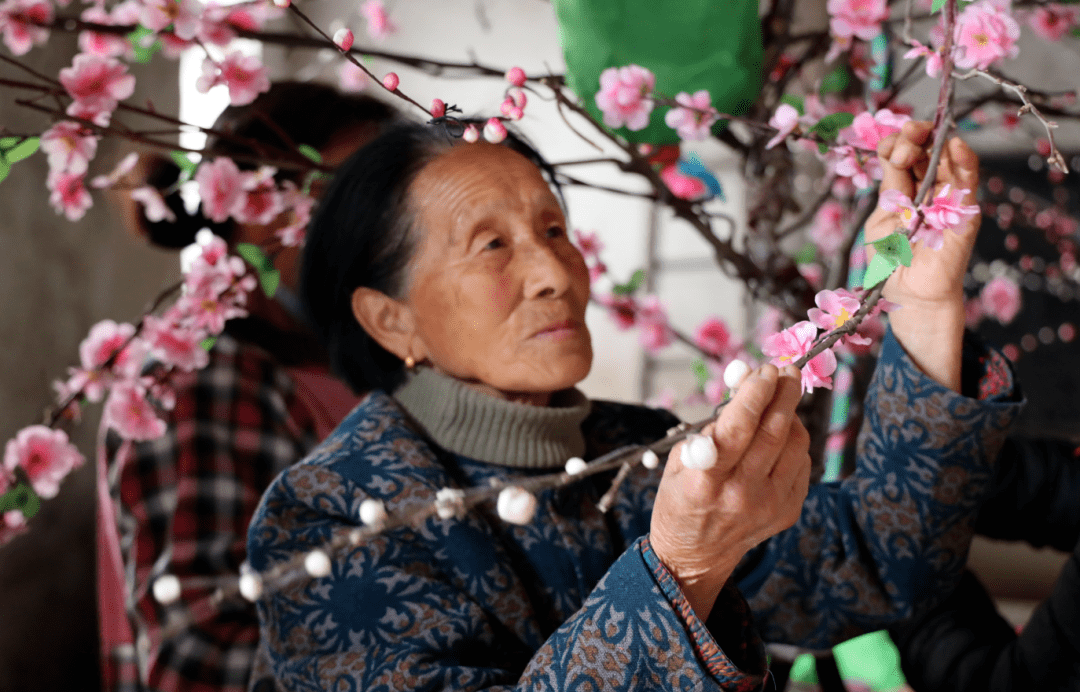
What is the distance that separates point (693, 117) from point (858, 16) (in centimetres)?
20

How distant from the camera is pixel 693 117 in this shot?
0.87 m

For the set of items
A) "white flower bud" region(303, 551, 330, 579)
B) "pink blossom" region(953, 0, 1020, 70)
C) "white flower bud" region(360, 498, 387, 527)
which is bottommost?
"white flower bud" region(303, 551, 330, 579)

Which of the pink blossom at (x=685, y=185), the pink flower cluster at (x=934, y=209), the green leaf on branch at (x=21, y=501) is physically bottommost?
the green leaf on branch at (x=21, y=501)

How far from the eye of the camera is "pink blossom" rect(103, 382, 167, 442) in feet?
3.68

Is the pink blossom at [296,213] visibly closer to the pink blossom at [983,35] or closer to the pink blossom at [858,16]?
the pink blossom at [858,16]

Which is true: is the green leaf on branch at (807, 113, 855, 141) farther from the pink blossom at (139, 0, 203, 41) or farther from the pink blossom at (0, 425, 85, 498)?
the pink blossom at (0, 425, 85, 498)

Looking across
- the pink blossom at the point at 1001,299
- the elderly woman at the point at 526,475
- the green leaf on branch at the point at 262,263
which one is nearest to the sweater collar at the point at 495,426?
the elderly woman at the point at 526,475

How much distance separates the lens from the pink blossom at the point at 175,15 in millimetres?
834

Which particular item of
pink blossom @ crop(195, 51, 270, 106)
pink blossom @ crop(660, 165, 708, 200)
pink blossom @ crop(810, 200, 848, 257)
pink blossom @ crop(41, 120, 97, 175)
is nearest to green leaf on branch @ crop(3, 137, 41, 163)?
pink blossom @ crop(41, 120, 97, 175)

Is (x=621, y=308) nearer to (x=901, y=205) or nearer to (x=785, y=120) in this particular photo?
(x=785, y=120)

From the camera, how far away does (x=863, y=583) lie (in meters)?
0.88

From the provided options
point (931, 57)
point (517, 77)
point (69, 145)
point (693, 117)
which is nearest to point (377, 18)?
point (69, 145)

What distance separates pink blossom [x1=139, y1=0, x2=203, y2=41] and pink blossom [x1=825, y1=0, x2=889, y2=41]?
2.15 feet

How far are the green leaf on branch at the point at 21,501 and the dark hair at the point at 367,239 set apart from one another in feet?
1.31
